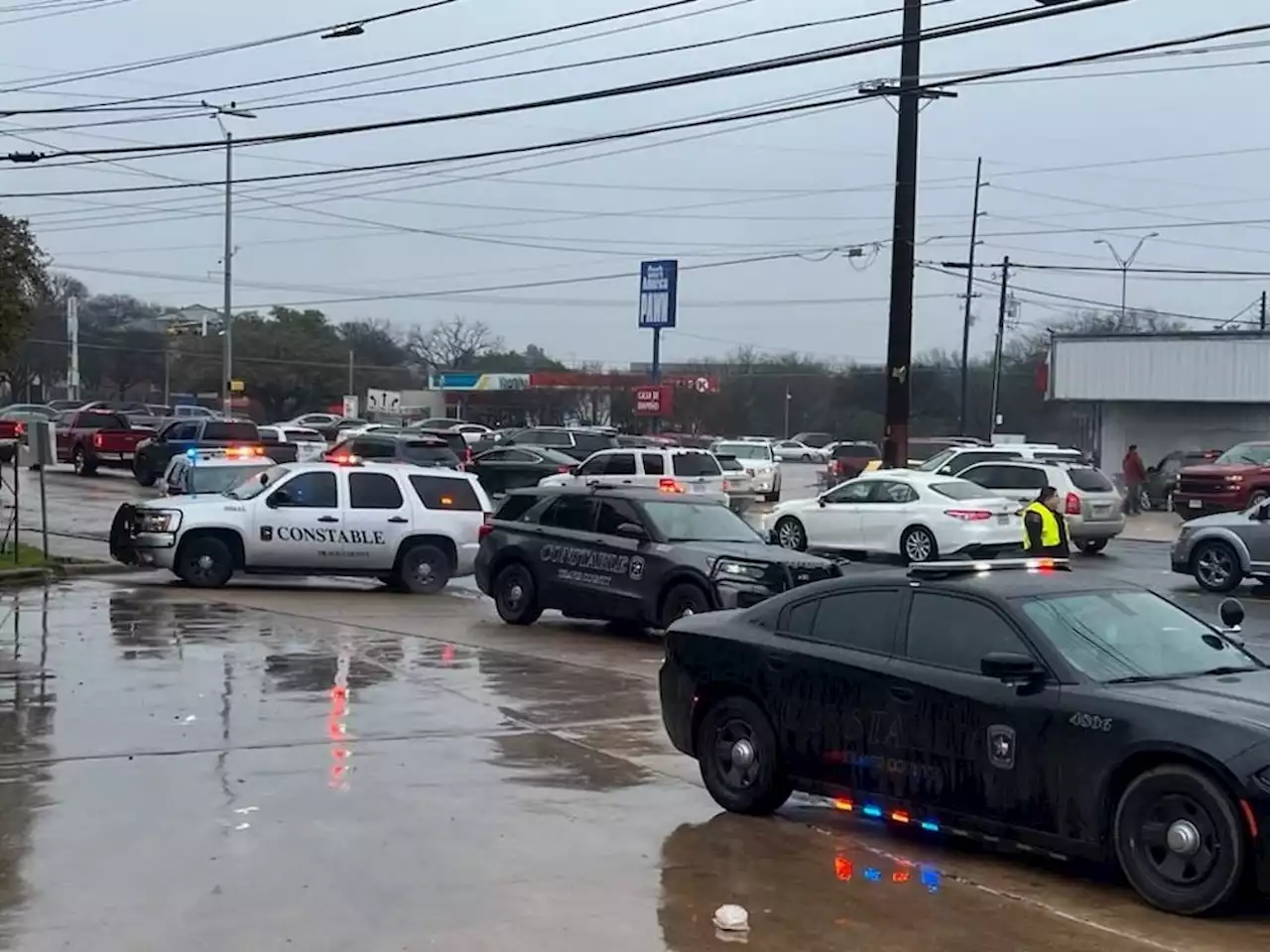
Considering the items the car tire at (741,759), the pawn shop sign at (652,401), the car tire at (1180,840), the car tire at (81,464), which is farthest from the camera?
the pawn shop sign at (652,401)

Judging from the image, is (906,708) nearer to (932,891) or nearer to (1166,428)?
(932,891)

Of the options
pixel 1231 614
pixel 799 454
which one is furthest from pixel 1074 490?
pixel 799 454

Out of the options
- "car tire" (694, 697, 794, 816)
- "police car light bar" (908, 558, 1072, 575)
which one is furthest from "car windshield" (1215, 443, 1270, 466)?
"car tire" (694, 697, 794, 816)

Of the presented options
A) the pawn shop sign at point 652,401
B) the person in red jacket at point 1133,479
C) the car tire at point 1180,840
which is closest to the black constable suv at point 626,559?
the car tire at point 1180,840

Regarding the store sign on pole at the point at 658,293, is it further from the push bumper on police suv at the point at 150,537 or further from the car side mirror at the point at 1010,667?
the car side mirror at the point at 1010,667

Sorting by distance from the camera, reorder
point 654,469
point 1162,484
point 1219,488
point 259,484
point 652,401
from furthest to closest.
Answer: point 652,401
point 1162,484
point 654,469
point 1219,488
point 259,484

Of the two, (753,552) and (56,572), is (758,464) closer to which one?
(56,572)

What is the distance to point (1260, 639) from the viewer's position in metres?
17.0

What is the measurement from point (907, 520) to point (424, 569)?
8.30 metres

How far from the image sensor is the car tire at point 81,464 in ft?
150

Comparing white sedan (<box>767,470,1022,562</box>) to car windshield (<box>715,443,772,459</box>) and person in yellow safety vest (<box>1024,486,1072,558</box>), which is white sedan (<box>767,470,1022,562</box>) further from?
car windshield (<box>715,443,772,459</box>)

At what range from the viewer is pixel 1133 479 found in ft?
127

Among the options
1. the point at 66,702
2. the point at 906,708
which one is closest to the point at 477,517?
the point at 66,702

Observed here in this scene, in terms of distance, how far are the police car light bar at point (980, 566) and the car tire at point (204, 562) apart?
14136 mm
